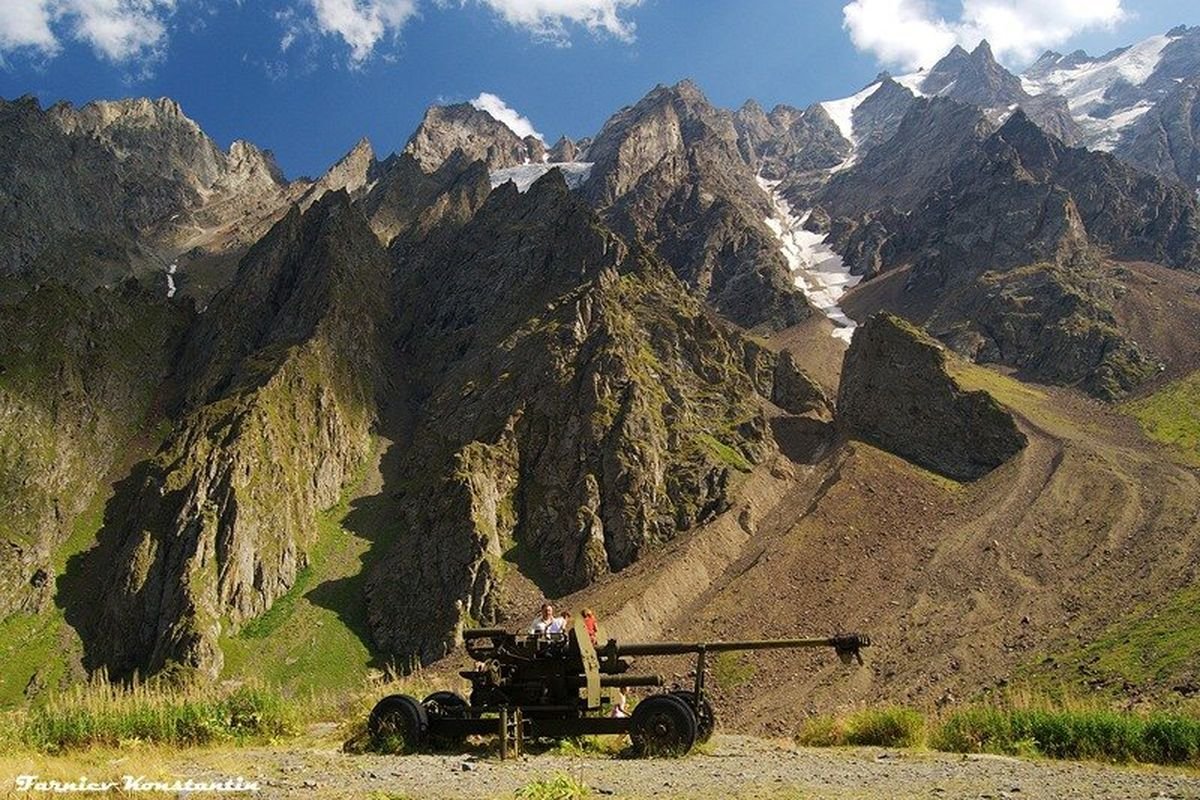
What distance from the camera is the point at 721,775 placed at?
47.9 feet

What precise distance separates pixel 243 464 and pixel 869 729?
76.5 metres

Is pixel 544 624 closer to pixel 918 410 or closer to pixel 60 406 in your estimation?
pixel 918 410

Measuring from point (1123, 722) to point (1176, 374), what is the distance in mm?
138581

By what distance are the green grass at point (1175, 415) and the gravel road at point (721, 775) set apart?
92.9m

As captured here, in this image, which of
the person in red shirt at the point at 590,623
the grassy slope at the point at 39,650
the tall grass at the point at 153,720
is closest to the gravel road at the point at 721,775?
the tall grass at the point at 153,720

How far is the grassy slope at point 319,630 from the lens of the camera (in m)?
67.8

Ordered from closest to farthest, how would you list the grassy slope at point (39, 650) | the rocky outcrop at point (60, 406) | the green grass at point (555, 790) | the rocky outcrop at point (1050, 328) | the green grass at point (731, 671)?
the green grass at point (555, 790) < the green grass at point (731, 671) < the grassy slope at point (39, 650) < the rocky outcrop at point (60, 406) < the rocky outcrop at point (1050, 328)

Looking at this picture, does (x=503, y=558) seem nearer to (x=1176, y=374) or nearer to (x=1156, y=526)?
(x=1156, y=526)

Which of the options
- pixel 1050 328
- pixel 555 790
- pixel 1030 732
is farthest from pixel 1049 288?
pixel 555 790

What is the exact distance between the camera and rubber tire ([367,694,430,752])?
1761 cm

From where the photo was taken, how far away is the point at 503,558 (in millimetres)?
78125

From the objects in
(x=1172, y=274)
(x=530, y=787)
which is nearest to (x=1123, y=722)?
(x=530, y=787)

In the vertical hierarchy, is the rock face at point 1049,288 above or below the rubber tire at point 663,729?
above

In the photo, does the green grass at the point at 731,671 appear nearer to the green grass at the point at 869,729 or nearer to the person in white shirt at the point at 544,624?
the green grass at the point at 869,729
